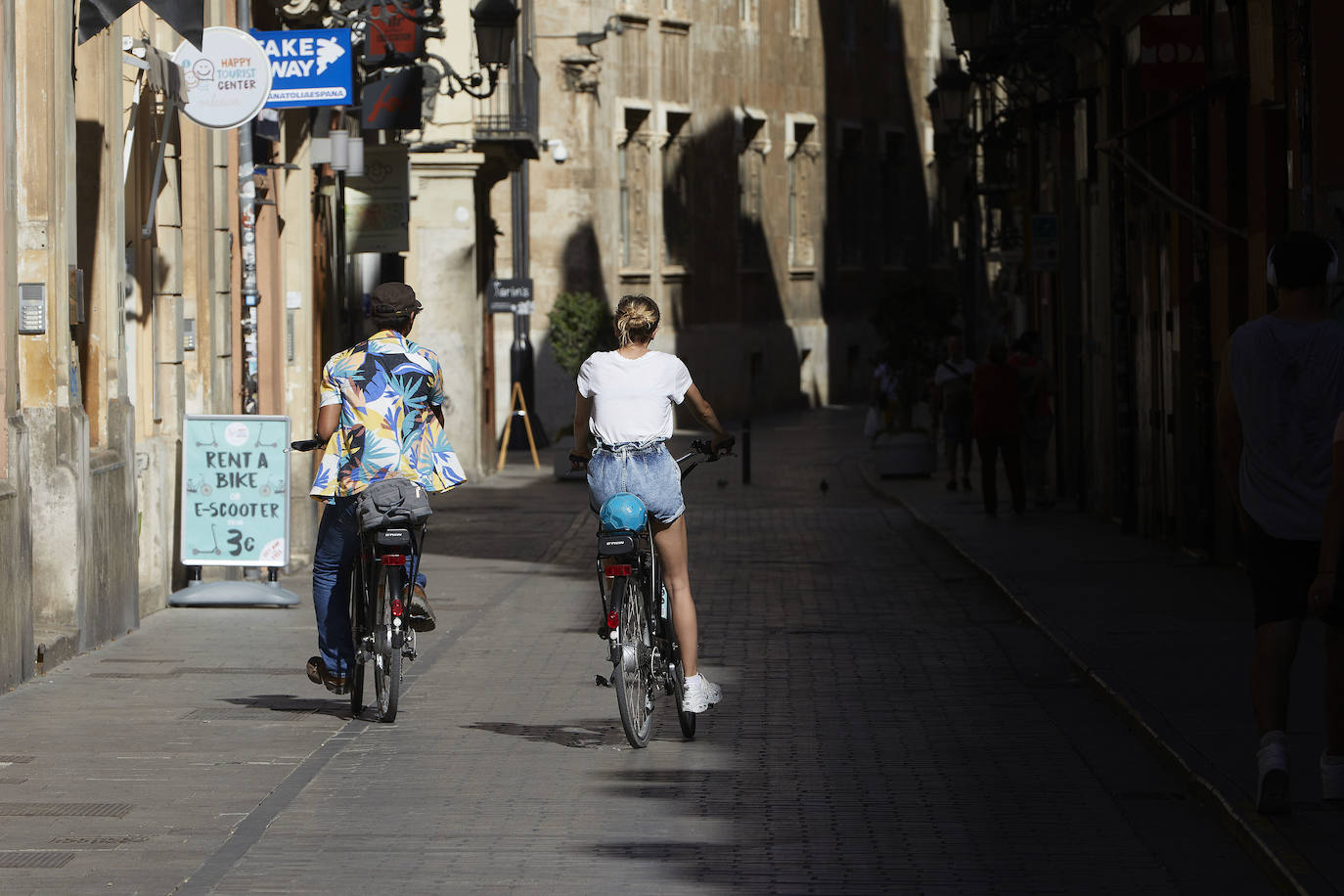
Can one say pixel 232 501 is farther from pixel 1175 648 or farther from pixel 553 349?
pixel 553 349

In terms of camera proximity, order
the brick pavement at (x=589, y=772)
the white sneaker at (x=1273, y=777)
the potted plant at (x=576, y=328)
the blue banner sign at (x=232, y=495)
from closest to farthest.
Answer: the brick pavement at (x=589, y=772) < the white sneaker at (x=1273, y=777) < the blue banner sign at (x=232, y=495) < the potted plant at (x=576, y=328)

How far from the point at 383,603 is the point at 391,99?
1439 centimetres

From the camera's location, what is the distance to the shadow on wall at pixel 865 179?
5738cm

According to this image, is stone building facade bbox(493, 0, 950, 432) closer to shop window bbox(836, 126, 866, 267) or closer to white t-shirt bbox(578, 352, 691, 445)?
shop window bbox(836, 126, 866, 267)

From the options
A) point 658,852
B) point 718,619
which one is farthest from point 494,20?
point 658,852

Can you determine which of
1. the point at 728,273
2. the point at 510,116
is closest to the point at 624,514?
the point at 510,116

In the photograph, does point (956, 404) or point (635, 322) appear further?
point (956, 404)

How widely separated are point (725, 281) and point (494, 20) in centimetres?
2588

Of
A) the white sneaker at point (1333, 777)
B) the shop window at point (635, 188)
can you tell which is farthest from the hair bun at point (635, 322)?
the shop window at point (635, 188)

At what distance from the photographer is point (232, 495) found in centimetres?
1538

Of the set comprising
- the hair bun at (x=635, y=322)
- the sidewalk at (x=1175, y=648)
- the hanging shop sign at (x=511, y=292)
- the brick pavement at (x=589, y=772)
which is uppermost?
the hanging shop sign at (x=511, y=292)

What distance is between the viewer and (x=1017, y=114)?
2744 centimetres

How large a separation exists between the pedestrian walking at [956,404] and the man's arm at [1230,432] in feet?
63.2

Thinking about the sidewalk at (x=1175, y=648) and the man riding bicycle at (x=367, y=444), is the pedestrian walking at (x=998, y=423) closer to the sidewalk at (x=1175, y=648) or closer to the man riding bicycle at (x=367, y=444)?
the sidewalk at (x=1175, y=648)
